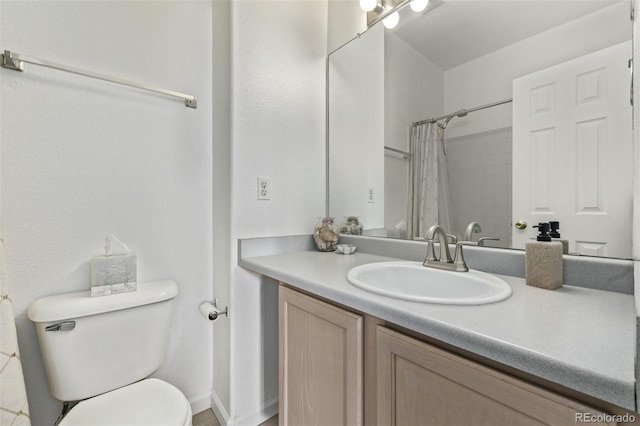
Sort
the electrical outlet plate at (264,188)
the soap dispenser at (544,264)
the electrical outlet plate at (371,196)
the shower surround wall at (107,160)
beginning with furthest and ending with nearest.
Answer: the electrical outlet plate at (371,196) → the electrical outlet plate at (264,188) → the shower surround wall at (107,160) → the soap dispenser at (544,264)

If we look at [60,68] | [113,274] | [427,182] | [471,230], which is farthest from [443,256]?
[60,68]

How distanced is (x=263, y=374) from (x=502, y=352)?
45.1 inches

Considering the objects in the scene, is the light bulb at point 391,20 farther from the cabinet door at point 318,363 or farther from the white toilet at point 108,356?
the white toilet at point 108,356

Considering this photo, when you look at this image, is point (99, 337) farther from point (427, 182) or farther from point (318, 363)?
point (427, 182)

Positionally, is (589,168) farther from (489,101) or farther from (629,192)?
(489,101)

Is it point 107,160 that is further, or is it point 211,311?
point 211,311

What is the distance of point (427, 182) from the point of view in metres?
1.22

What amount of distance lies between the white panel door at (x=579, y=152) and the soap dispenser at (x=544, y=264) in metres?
0.12

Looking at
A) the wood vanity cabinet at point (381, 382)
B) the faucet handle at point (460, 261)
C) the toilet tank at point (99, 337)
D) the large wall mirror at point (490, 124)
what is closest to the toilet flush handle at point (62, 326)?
the toilet tank at point (99, 337)

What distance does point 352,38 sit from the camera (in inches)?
59.1

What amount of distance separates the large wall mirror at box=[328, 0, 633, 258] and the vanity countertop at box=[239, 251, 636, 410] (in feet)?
0.89

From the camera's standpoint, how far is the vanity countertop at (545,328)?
380 mm

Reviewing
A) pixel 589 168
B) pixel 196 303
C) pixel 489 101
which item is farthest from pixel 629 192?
pixel 196 303

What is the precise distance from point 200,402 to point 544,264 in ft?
5.11
